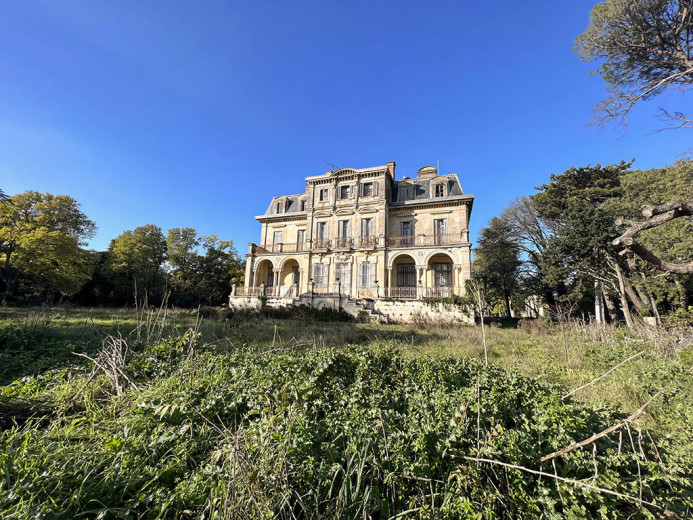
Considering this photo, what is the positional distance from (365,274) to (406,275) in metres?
3.26

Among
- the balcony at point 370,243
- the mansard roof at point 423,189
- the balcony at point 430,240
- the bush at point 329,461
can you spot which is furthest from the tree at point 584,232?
the bush at point 329,461

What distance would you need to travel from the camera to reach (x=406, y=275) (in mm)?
20906

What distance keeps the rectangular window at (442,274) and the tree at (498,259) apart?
196 cm

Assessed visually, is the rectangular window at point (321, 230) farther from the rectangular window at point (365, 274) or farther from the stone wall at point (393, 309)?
the stone wall at point (393, 309)

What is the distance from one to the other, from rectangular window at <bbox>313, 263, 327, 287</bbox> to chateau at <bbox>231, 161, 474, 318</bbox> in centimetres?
8

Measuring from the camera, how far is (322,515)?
1.77 meters

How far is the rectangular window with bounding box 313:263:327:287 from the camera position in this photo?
832 inches

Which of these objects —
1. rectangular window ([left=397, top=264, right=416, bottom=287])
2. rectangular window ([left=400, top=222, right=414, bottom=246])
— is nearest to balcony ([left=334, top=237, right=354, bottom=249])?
rectangular window ([left=400, top=222, right=414, bottom=246])

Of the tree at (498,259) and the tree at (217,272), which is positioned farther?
the tree at (217,272)

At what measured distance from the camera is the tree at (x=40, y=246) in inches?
623

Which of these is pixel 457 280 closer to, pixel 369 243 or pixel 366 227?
pixel 369 243

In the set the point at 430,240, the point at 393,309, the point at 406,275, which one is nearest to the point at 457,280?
the point at 430,240

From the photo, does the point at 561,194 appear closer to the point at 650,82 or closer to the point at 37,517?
the point at 650,82

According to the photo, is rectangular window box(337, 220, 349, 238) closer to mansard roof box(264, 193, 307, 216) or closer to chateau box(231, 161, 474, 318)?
chateau box(231, 161, 474, 318)
